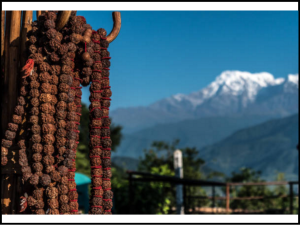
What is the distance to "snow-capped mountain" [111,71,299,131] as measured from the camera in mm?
96250

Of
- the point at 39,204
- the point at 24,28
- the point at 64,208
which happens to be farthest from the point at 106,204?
the point at 24,28

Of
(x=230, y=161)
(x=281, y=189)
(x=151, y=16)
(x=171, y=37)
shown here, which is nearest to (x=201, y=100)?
(x=171, y=37)

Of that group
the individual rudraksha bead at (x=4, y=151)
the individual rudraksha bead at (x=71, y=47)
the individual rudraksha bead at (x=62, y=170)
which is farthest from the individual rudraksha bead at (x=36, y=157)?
the individual rudraksha bead at (x=71, y=47)

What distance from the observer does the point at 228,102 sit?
107688mm

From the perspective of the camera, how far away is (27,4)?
6.17 ft

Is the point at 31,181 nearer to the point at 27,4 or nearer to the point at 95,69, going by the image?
the point at 95,69

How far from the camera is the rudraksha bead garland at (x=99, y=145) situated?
5.81 feet

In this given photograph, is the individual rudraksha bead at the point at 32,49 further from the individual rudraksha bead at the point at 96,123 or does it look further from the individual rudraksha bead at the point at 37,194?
the individual rudraksha bead at the point at 37,194

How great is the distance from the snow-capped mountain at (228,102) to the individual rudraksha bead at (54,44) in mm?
93227

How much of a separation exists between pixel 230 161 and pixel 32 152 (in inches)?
2703

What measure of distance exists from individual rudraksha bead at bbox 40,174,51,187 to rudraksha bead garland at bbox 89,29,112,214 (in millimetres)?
228

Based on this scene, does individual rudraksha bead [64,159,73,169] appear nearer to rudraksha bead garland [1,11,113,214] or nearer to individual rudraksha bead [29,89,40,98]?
rudraksha bead garland [1,11,113,214]

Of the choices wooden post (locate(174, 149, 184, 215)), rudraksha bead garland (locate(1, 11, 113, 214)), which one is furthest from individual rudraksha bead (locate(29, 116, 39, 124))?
wooden post (locate(174, 149, 184, 215))

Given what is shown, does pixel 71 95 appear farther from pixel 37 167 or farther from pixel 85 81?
pixel 37 167
